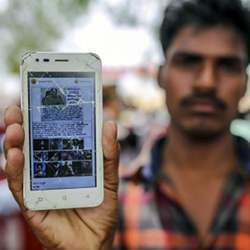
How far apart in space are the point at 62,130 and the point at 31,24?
1588 cm

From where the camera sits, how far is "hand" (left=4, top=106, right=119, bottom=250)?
58.5 inches

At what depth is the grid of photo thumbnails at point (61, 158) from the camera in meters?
1.57

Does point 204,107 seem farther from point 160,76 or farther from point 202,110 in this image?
point 160,76

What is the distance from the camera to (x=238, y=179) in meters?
2.45

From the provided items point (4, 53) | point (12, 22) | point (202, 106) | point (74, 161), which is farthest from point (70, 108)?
point (4, 53)

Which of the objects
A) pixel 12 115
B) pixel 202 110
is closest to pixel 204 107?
pixel 202 110

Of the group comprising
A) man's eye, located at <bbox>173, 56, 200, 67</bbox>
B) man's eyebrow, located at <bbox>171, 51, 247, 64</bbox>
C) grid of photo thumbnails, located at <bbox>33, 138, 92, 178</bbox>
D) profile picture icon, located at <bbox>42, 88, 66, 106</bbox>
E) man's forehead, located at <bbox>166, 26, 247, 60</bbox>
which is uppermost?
man's forehead, located at <bbox>166, 26, 247, 60</bbox>

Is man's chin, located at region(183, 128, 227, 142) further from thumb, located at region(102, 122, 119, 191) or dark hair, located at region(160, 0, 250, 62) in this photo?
thumb, located at region(102, 122, 119, 191)

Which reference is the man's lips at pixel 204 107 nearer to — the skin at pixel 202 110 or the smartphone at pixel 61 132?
the skin at pixel 202 110

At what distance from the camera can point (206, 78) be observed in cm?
239

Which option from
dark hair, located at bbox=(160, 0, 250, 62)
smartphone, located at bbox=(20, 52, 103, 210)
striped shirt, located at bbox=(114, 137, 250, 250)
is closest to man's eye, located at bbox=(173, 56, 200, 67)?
dark hair, located at bbox=(160, 0, 250, 62)

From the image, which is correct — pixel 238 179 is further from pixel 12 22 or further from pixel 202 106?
pixel 12 22

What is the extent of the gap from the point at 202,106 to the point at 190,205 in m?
0.36

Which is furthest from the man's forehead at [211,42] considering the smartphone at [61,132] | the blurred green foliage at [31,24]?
the blurred green foliage at [31,24]
